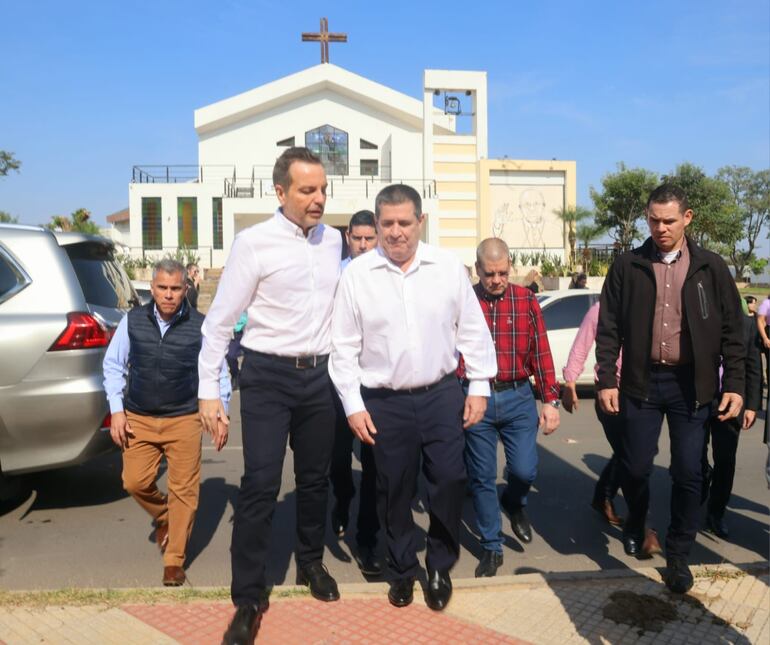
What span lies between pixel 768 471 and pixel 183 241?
3006cm

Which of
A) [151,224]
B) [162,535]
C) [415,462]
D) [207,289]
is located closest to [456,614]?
[415,462]

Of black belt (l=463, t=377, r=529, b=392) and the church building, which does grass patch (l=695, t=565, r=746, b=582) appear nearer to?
black belt (l=463, t=377, r=529, b=392)

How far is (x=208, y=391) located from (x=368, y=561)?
1557 mm

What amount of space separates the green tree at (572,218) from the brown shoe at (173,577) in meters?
28.1

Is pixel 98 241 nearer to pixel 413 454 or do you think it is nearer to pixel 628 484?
pixel 413 454

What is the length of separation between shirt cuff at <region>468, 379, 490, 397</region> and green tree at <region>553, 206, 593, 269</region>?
27.8 meters

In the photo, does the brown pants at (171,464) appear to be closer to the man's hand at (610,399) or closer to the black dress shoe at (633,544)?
the man's hand at (610,399)

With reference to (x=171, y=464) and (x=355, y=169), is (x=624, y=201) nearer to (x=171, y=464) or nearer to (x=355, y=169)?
(x=355, y=169)

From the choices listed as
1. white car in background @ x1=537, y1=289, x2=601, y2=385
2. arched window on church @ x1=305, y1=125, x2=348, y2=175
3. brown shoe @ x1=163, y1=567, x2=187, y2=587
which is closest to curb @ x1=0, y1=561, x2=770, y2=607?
brown shoe @ x1=163, y1=567, x2=187, y2=587

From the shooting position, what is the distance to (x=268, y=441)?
12.2 feet

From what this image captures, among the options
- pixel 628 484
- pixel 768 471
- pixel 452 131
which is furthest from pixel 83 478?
pixel 452 131

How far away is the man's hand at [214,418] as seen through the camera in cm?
372

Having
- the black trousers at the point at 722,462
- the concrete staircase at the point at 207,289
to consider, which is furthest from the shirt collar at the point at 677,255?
the concrete staircase at the point at 207,289

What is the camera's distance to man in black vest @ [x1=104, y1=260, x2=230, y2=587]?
4.46m
